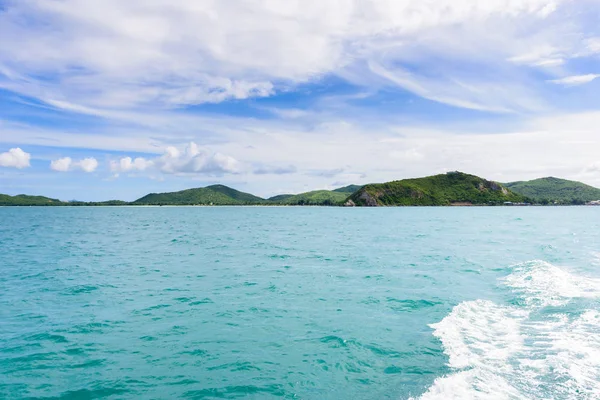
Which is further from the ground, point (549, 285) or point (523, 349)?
point (549, 285)

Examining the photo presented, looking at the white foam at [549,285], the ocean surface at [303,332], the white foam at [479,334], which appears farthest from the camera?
the white foam at [549,285]

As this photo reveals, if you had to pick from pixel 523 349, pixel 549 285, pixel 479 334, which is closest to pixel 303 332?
pixel 479 334

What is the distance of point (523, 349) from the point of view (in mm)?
13828

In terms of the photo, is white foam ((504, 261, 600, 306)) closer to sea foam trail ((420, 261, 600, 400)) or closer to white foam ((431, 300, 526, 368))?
sea foam trail ((420, 261, 600, 400))

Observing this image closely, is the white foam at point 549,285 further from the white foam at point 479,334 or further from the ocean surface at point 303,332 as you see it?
the white foam at point 479,334

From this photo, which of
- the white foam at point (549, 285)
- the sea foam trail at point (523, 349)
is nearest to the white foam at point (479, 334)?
the sea foam trail at point (523, 349)

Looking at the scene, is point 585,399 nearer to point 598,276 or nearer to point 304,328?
point 304,328

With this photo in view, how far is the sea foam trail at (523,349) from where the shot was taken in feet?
34.7

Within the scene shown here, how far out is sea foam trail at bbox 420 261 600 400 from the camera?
10.6m

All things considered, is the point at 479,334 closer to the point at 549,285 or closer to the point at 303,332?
the point at 303,332

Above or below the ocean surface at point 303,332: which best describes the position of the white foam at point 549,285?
above

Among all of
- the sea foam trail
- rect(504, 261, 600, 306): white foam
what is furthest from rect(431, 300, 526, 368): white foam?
rect(504, 261, 600, 306): white foam

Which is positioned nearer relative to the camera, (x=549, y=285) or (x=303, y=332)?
(x=303, y=332)

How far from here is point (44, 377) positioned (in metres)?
12.0
